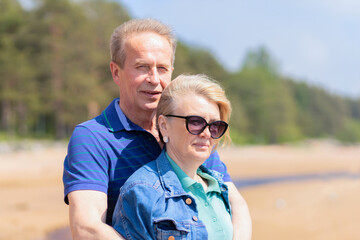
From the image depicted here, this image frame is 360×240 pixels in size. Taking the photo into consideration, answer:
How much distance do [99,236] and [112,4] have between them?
39.4m

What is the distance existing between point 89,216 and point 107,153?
0.37m

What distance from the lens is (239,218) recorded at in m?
2.29

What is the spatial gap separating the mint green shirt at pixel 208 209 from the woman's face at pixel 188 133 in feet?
0.23

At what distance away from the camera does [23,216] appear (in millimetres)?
11359

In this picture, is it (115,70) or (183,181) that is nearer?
(183,181)

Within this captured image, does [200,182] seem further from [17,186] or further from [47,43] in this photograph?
[47,43]

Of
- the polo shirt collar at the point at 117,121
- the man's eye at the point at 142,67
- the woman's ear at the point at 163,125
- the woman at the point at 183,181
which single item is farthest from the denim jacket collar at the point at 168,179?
the man's eye at the point at 142,67

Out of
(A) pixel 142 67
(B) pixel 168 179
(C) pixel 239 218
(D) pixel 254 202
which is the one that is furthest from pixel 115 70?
(D) pixel 254 202

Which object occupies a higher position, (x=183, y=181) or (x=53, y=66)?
(x=53, y=66)

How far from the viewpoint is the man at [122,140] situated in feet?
6.50

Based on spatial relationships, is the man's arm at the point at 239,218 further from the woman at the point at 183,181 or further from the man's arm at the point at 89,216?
the man's arm at the point at 89,216

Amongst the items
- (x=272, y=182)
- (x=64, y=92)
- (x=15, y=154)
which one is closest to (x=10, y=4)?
(x=64, y=92)

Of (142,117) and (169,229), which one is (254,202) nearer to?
(142,117)

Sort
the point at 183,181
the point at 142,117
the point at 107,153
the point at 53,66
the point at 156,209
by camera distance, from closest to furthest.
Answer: the point at 156,209 < the point at 183,181 < the point at 107,153 < the point at 142,117 < the point at 53,66
